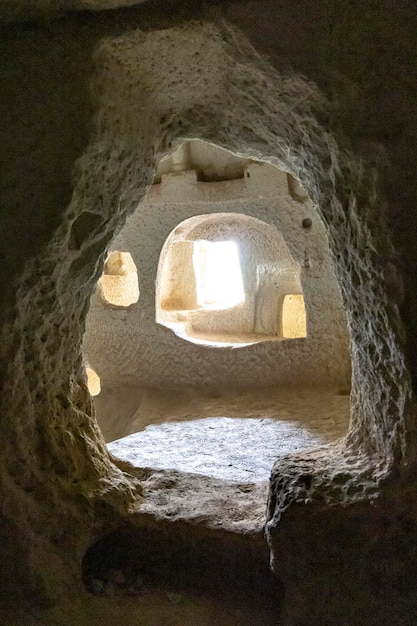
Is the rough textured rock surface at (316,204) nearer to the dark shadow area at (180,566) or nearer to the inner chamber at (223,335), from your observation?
the dark shadow area at (180,566)

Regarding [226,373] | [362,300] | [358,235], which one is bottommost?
[226,373]

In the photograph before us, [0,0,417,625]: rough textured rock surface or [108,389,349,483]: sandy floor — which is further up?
[0,0,417,625]: rough textured rock surface

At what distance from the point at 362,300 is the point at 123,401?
157 inches

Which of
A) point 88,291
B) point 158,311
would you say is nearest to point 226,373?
point 158,311

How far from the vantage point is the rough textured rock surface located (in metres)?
1.16

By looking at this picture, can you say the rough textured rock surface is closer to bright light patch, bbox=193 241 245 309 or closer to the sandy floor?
the sandy floor

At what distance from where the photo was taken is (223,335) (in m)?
5.92

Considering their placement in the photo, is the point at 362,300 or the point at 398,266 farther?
the point at 362,300

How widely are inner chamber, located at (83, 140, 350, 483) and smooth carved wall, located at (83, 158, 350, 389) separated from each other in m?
0.01

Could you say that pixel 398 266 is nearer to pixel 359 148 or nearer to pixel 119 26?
pixel 359 148

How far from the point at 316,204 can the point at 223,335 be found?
4323 millimetres

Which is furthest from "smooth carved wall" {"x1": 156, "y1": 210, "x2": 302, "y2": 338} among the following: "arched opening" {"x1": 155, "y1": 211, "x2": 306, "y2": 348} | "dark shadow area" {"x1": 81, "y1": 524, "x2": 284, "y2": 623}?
"dark shadow area" {"x1": 81, "y1": 524, "x2": 284, "y2": 623}

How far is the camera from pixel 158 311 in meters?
5.15

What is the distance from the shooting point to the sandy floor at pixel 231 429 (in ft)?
9.73
